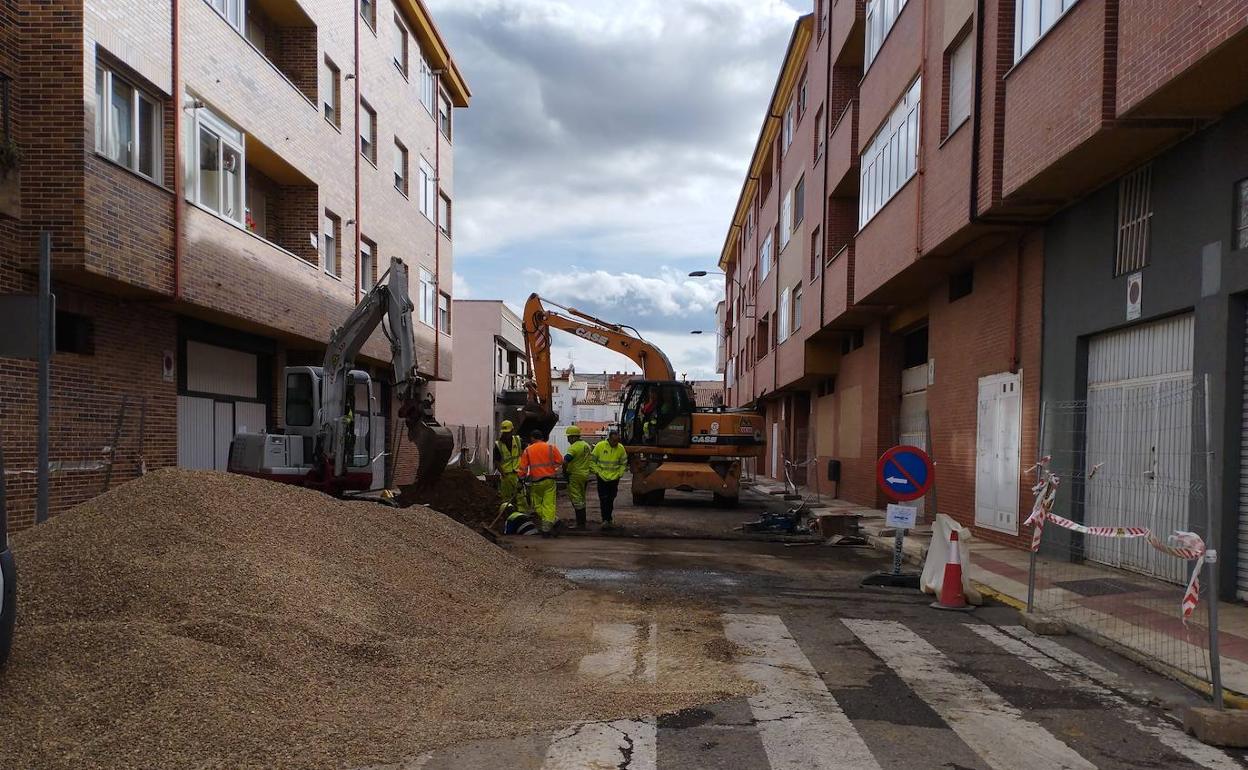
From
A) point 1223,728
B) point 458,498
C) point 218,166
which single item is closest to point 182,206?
point 218,166

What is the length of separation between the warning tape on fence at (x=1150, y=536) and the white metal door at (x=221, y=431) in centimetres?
1345

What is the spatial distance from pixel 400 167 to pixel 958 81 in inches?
650

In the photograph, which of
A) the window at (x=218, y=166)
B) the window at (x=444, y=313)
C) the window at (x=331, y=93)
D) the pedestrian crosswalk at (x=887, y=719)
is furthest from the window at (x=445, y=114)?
the pedestrian crosswalk at (x=887, y=719)

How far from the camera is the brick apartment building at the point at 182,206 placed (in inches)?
427

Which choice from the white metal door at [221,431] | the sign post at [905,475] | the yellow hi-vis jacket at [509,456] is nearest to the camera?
the sign post at [905,475]

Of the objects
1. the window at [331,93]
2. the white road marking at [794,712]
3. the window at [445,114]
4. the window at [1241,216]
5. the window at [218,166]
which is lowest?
the white road marking at [794,712]

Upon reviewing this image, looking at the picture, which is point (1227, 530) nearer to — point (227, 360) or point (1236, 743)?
point (1236, 743)

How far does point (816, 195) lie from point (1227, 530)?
17.0 meters

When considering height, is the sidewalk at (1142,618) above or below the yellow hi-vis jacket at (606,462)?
below

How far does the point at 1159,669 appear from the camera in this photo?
6043mm

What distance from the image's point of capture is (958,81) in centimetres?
1350

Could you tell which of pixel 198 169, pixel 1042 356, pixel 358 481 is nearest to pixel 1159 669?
pixel 1042 356

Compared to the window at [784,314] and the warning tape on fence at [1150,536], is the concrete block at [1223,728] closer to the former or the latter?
the warning tape on fence at [1150,536]

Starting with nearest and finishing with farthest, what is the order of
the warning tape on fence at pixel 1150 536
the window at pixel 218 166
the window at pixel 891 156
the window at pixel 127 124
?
the warning tape on fence at pixel 1150 536
the window at pixel 127 124
the window at pixel 218 166
the window at pixel 891 156
